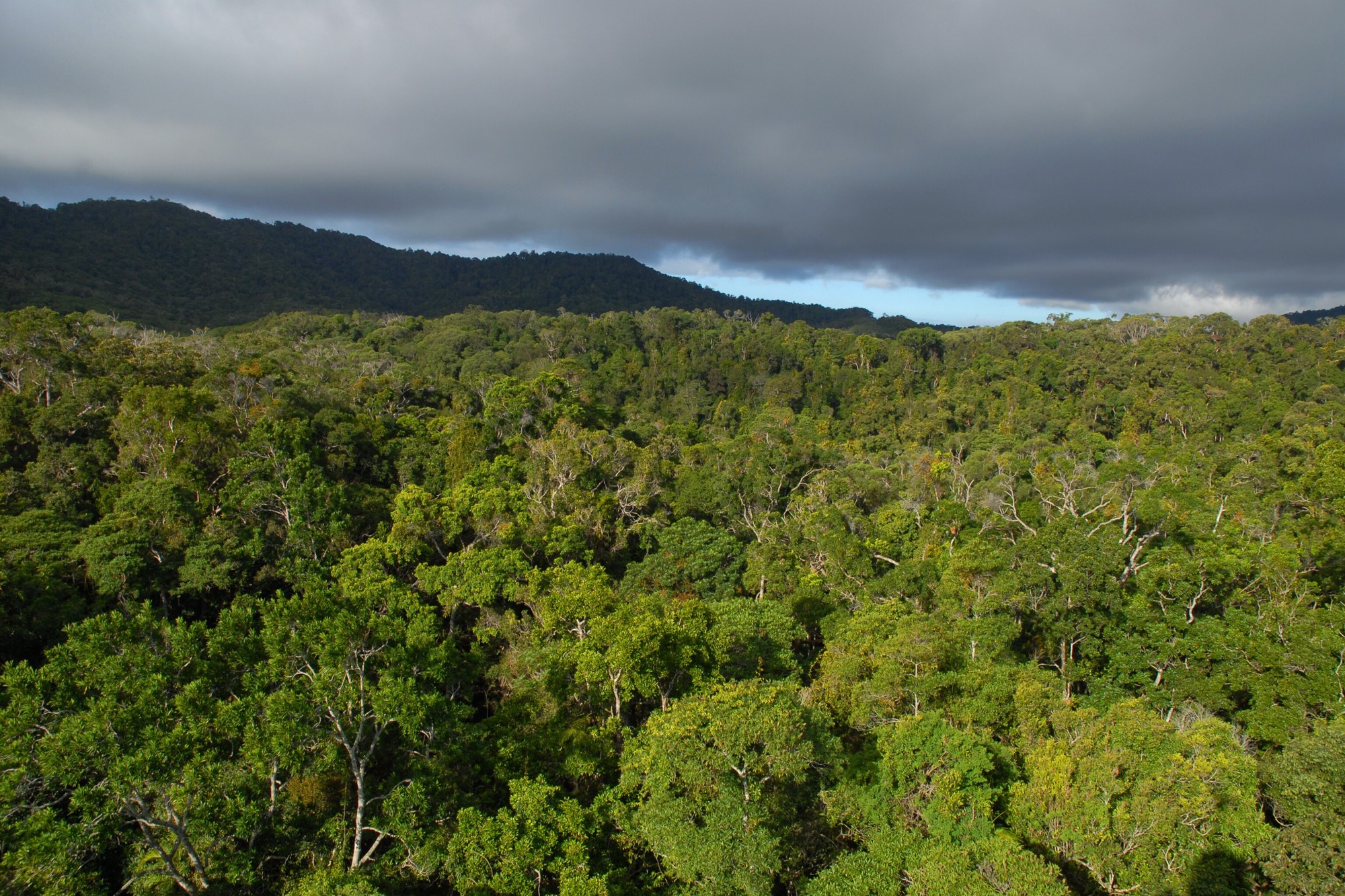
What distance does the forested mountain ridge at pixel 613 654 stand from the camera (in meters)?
11.3

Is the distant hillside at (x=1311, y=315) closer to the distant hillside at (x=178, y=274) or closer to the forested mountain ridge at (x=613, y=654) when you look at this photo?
the distant hillside at (x=178, y=274)

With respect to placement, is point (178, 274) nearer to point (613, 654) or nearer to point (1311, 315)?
point (613, 654)

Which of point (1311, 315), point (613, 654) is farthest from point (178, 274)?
point (1311, 315)

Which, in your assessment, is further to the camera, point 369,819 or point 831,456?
point 831,456

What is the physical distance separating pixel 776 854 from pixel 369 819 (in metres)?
7.63

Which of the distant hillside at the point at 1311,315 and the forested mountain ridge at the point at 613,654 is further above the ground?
the distant hillside at the point at 1311,315

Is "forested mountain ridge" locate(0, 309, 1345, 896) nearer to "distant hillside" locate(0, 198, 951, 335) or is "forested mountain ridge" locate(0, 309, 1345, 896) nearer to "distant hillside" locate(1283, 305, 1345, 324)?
"distant hillside" locate(0, 198, 951, 335)

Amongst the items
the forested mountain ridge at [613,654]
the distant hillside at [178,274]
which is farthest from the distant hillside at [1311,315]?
the forested mountain ridge at [613,654]

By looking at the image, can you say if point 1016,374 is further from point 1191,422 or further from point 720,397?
point 720,397

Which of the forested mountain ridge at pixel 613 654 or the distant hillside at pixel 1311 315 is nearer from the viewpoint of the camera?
the forested mountain ridge at pixel 613 654

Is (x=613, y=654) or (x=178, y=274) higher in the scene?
(x=178, y=274)

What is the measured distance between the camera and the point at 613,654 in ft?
53.0

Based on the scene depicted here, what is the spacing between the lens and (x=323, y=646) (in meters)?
12.4

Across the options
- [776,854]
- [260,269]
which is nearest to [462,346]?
[776,854]
